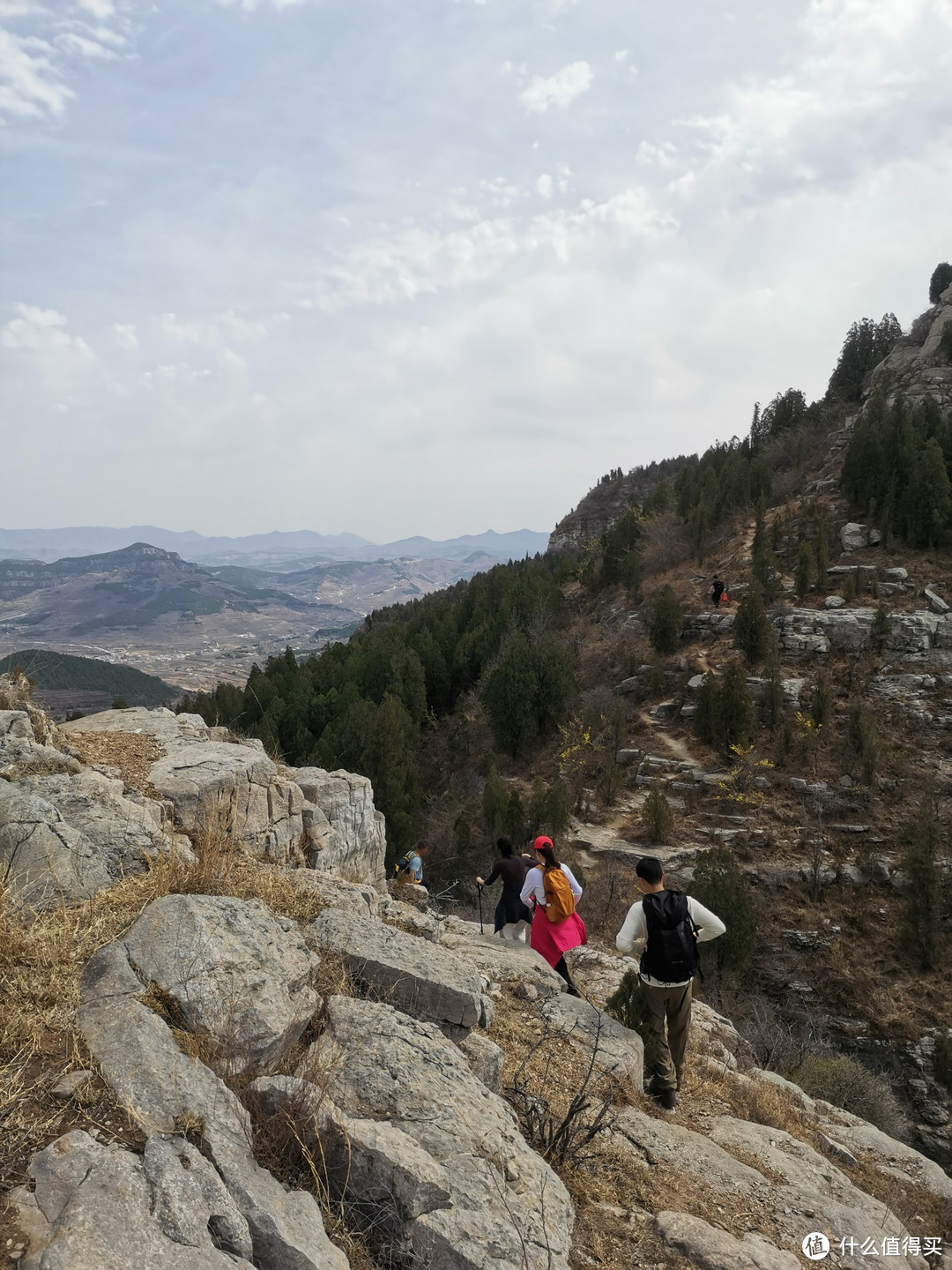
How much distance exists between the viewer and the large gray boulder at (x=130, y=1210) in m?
1.88

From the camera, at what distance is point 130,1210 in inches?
79.9

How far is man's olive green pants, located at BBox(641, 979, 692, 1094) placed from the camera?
15.4 feet

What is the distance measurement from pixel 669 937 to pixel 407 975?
1.82 meters

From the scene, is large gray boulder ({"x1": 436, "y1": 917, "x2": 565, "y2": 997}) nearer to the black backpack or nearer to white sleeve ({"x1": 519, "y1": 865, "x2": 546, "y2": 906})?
white sleeve ({"x1": 519, "y1": 865, "x2": 546, "y2": 906})

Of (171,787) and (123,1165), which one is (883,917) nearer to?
(171,787)

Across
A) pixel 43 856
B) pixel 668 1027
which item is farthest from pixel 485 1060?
pixel 43 856

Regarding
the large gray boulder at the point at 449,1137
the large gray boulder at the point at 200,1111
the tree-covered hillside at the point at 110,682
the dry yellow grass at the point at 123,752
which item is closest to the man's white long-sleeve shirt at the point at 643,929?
the large gray boulder at the point at 449,1137

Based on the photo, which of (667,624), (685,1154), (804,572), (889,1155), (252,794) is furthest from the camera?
(667,624)

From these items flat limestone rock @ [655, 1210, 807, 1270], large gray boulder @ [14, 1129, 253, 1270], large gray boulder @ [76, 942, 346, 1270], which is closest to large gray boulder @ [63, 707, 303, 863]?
large gray boulder @ [76, 942, 346, 1270]

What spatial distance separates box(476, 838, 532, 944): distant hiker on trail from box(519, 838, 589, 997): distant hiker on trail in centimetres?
75

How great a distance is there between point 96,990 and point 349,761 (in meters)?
22.9

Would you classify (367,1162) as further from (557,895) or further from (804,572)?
(804,572)

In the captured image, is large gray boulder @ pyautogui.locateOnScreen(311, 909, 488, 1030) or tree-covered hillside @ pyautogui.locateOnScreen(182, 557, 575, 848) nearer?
large gray boulder @ pyautogui.locateOnScreen(311, 909, 488, 1030)

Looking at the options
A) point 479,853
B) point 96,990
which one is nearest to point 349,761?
point 479,853
